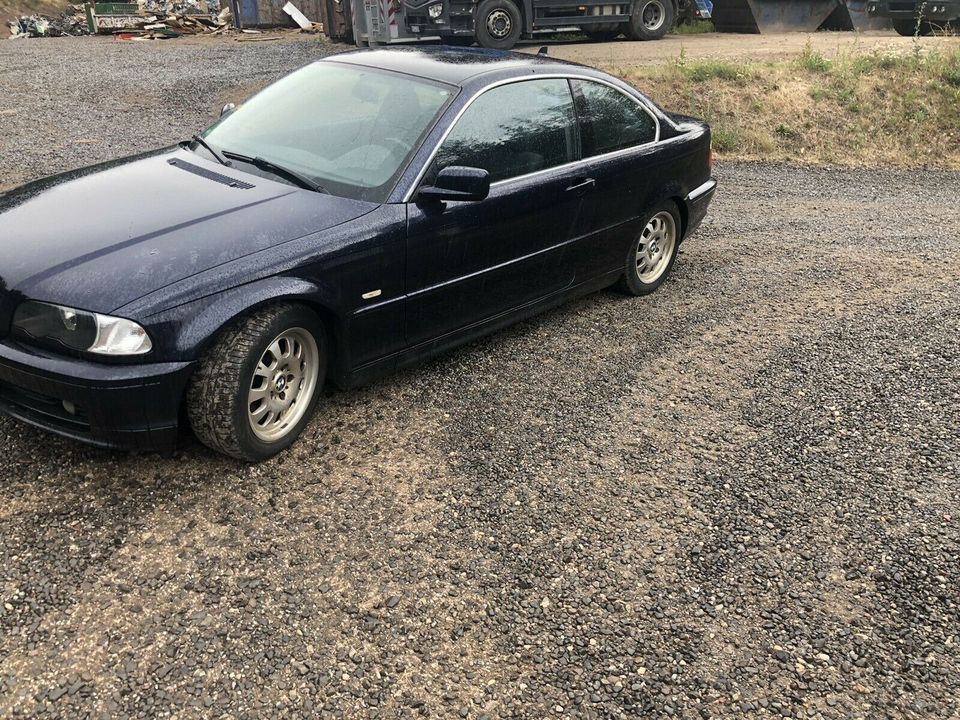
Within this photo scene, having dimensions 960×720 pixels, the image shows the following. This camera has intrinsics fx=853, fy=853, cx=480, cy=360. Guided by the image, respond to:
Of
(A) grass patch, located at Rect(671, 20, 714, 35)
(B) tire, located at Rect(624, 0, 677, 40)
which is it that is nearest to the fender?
(B) tire, located at Rect(624, 0, 677, 40)

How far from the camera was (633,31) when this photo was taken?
56.1 ft

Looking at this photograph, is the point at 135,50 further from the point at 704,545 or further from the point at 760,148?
the point at 704,545

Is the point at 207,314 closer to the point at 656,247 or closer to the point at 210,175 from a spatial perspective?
the point at 210,175

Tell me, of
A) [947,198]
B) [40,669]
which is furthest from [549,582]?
[947,198]

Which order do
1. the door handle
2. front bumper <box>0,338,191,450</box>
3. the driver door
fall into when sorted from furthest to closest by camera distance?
1. the door handle
2. the driver door
3. front bumper <box>0,338,191,450</box>

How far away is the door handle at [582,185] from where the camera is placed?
4.82 meters

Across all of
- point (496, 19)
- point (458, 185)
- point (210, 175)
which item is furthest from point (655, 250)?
point (496, 19)

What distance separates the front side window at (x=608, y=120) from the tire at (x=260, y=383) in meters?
2.19

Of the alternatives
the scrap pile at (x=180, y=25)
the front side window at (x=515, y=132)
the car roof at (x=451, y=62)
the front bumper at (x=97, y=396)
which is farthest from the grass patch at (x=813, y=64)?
the scrap pile at (x=180, y=25)

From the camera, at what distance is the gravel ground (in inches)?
105

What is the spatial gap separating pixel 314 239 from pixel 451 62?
1.67 meters

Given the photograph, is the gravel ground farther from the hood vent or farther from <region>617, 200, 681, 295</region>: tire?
the hood vent

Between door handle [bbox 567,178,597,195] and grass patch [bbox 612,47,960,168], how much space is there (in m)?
5.96

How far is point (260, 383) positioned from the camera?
3.58 metres
